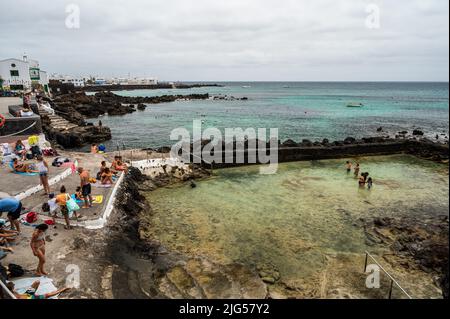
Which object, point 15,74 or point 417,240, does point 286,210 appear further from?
point 15,74

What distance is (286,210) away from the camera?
1345 centimetres

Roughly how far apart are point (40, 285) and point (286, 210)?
1006cm

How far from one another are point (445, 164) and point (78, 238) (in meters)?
24.1

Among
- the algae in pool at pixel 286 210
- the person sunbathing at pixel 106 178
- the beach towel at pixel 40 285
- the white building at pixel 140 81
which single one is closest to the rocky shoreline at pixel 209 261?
the algae in pool at pixel 286 210

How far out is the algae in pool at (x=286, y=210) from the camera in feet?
33.4

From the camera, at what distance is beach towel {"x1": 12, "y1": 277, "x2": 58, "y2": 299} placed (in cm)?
613

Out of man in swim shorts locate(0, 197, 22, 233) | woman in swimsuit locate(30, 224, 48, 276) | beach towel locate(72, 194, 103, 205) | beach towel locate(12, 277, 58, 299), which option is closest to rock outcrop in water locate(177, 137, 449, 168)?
beach towel locate(72, 194, 103, 205)

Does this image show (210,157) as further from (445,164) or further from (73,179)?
(445,164)

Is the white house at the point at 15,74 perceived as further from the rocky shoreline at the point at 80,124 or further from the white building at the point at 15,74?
the rocky shoreline at the point at 80,124

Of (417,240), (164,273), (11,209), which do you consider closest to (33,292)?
(11,209)

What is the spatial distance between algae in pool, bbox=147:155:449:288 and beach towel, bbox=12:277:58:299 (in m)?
4.40

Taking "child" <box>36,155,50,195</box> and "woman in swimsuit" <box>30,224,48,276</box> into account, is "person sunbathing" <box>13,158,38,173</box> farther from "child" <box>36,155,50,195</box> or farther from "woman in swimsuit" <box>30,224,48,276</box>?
"woman in swimsuit" <box>30,224,48,276</box>
